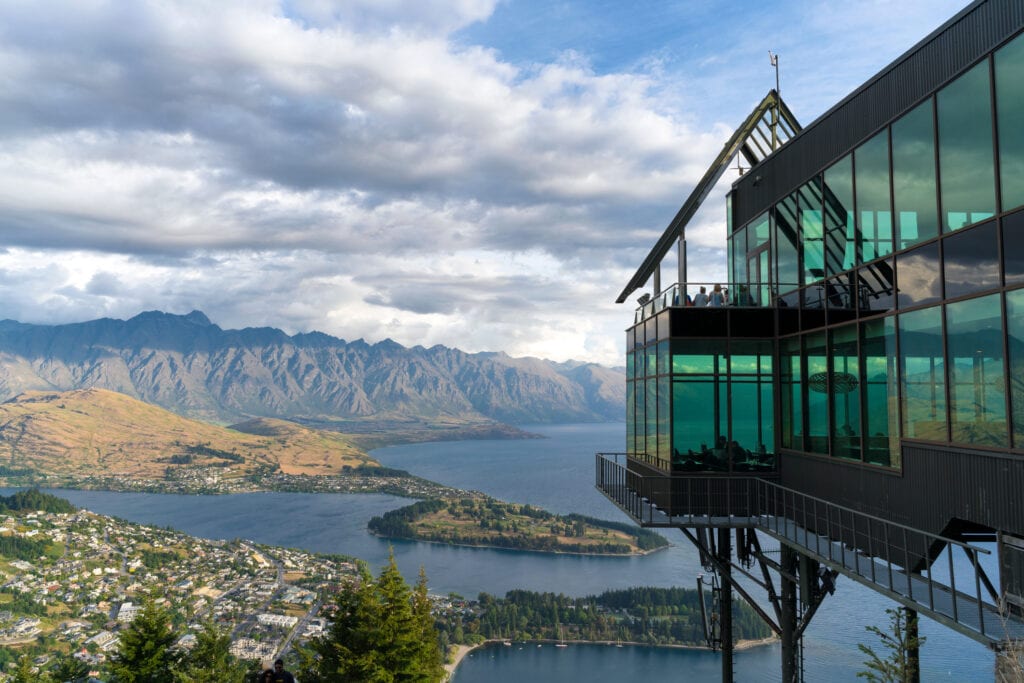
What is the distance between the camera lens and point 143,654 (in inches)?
1193

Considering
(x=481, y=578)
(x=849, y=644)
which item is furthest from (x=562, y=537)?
(x=849, y=644)

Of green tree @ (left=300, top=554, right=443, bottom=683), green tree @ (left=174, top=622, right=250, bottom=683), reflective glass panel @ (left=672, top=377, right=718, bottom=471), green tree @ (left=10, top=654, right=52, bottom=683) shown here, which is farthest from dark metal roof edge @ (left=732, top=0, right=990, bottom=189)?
green tree @ (left=10, top=654, right=52, bottom=683)

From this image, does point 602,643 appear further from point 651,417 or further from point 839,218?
point 839,218

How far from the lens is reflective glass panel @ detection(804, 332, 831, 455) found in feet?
53.4

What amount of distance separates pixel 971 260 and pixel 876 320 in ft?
9.64

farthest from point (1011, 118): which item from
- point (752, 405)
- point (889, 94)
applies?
point (752, 405)

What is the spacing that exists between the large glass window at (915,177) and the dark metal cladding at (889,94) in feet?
1.15

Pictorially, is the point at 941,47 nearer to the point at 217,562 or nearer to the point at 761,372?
the point at 761,372

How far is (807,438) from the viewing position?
1698 centimetres

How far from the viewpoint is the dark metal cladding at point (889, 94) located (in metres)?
11.1

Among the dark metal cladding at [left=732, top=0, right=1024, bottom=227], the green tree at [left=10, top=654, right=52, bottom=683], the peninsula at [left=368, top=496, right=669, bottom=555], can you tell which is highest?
the dark metal cladding at [left=732, top=0, right=1024, bottom=227]

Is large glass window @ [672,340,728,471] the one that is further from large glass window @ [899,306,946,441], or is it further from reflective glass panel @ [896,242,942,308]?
reflective glass panel @ [896,242,942,308]

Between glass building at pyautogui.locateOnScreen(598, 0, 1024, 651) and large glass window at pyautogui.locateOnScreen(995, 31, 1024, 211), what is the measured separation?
0.09ft

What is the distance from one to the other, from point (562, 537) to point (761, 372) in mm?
173692
